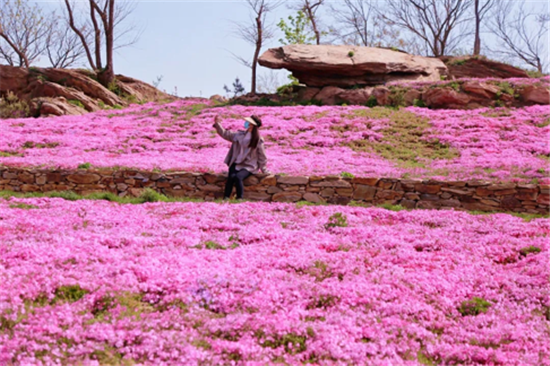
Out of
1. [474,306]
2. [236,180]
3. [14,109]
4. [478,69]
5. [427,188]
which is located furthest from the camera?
[478,69]

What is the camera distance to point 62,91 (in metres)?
31.1

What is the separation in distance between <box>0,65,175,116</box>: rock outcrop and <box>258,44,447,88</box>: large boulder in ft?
39.4

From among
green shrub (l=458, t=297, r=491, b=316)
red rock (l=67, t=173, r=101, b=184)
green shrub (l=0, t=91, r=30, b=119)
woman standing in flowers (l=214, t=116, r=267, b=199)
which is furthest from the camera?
green shrub (l=0, t=91, r=30, b=119)

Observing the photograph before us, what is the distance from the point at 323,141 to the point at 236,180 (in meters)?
8.88

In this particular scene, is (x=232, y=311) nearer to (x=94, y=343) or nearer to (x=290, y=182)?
(x=94, y=343)

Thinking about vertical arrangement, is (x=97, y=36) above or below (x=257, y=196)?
above

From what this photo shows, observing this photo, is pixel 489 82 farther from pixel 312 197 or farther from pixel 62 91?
pixel 62 91

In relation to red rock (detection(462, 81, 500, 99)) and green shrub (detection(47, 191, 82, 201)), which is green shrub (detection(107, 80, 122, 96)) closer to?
green shrub (detection(47, 191, 82, 201))

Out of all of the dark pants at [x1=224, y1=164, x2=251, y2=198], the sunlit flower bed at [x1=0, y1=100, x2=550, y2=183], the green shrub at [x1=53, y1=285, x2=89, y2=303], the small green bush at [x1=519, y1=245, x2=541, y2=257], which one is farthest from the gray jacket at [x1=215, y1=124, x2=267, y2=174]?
the green shrub at [x1=53, y1=285, x2=89, y2=303]

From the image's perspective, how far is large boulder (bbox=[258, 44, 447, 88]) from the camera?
3064 cm

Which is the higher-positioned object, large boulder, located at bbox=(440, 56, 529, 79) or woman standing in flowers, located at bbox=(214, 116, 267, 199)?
large boulder, located at bbox=(440, 56, 529, 79)

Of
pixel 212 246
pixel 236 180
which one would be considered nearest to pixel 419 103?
pixel 236 180

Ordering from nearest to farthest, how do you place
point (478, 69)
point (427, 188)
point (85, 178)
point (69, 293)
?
point (69, 293) < point (427, 188) < point (85, 178) < point (478, 69)

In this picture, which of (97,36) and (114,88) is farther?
(97,36)
